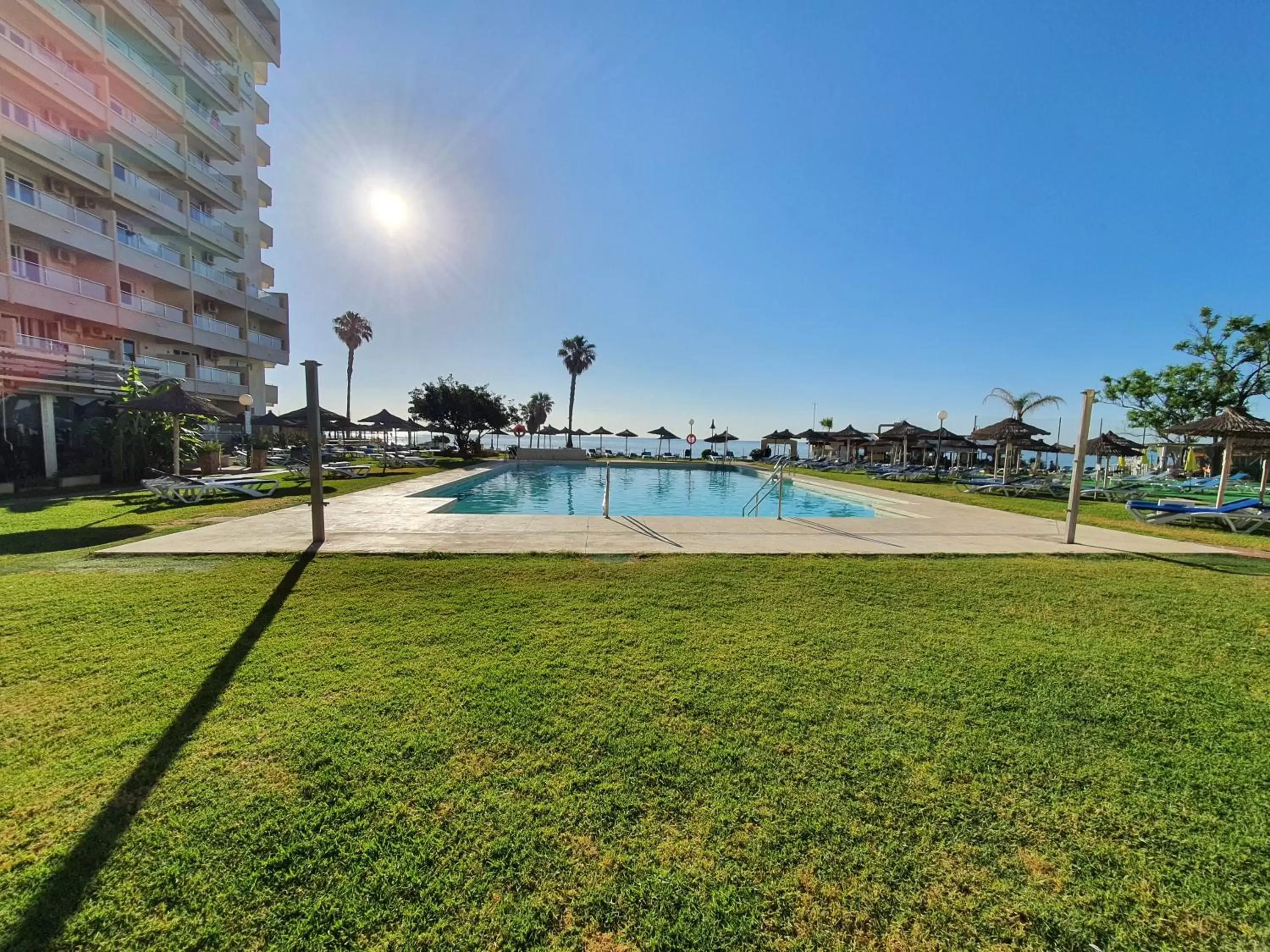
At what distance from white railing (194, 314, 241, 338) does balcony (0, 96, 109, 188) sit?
19.8 feet

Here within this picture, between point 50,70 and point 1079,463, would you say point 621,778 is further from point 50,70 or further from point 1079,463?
point 50,70

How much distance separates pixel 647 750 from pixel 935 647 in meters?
2.54

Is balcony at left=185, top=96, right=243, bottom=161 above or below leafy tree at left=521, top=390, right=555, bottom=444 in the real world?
above

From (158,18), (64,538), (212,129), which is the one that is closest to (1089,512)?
(64,538)

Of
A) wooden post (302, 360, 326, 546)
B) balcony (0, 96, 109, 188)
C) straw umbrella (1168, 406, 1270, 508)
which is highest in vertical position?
balcony (0, 96, 109, 188)

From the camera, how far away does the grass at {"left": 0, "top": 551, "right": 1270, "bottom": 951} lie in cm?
156

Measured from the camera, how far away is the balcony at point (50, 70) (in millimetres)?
15680

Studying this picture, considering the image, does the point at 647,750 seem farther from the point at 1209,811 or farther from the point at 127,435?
the point at 127,435

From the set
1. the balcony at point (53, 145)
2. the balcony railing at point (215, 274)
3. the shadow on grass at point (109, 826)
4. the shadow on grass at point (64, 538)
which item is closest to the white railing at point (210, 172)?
the balcony railing at point (215, 274)

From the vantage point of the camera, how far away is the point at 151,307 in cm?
2091

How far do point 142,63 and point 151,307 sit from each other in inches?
413

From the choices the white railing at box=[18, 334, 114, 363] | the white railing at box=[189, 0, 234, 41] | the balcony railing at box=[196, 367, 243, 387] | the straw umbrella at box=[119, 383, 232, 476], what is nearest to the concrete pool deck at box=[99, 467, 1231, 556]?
the straw umbrella at box=[119, 383, 232, 476]

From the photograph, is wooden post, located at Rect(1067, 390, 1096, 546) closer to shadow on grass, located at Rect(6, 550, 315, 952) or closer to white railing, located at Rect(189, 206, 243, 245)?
shadow on grass, located at Rect(6, 550, 315, 952)

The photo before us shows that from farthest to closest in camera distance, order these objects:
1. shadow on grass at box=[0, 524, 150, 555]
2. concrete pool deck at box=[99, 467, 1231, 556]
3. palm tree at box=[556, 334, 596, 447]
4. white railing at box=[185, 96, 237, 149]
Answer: palm tree at box=[556, 334, 596, 447], white railing at box=[185, 96, 237, 149], concrete pool deck at box=[99, 467, 1231, 556], shadow on grass at box=[0, 524, 150, 555]
